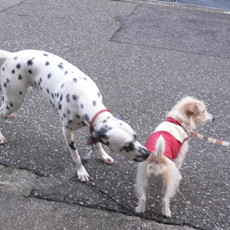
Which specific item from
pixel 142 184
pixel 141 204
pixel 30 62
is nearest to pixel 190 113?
pixel 142 184

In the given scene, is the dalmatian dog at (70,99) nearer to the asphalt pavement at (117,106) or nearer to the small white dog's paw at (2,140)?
the small white dog's paw at (2,140)

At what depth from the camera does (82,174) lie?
3.27 metres

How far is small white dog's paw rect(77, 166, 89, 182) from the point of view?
3.25m

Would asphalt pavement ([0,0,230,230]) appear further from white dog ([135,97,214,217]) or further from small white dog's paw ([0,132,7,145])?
white dog ([135,97,214,217])

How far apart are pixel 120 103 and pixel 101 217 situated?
85.7 inches

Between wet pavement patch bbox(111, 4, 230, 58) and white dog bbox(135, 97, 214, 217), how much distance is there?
11.8ft

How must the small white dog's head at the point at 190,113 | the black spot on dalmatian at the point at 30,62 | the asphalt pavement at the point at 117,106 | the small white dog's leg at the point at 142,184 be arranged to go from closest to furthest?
the small white dog's leg at the point at 142,184 < the asphalt pavement at the point at 117,106 < the black spot on dalmatian at the point at 30,62 < the small white dog's head at the point at 190,113

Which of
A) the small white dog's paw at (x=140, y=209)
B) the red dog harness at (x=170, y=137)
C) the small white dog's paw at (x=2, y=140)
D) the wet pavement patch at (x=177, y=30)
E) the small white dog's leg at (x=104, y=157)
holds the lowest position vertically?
the wet pavement patch at (x=177, y=30)

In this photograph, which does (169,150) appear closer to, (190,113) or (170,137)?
(170,137)

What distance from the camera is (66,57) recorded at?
5879 mm

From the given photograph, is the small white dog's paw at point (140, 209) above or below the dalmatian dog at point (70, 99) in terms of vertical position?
below

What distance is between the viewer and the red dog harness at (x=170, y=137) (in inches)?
115

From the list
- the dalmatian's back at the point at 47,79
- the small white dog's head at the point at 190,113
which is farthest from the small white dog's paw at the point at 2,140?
the small white dog's head at the point at 190,113

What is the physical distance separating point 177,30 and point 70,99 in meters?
5.59
